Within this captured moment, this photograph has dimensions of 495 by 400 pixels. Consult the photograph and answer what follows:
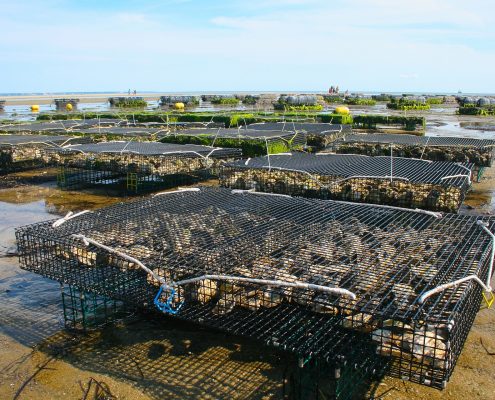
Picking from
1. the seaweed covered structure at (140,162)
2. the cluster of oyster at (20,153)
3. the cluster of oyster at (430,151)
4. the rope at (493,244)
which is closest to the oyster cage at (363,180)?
the seaweed covered structure at (140,162)

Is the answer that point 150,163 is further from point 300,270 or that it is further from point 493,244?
point 493,244

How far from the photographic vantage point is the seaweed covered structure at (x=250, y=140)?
21.4 metres

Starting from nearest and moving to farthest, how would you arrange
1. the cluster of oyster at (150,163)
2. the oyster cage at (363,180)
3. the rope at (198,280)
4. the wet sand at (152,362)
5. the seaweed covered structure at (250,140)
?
the rope at (198,280) → the wet sand at (152,362) → the oyster cage at (363,180) → the cluster of oyster at (150,163) → the seaweed covered structure at (250,140)

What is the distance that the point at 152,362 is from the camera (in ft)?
22.5

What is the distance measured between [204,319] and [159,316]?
2640 millimetres

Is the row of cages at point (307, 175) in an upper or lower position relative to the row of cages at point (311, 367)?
upper

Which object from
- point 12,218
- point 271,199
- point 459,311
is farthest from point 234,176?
point 459,311

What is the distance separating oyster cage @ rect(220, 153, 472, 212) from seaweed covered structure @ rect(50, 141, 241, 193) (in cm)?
287

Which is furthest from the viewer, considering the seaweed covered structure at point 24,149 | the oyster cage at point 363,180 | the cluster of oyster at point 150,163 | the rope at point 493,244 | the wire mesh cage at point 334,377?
the seaweed covered structure at point 24,149

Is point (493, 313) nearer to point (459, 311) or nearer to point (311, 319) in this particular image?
point (459, 311)

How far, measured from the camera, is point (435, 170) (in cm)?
1415

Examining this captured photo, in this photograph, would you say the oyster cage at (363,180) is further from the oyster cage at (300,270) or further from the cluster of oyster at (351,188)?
the oyster cage at (300,270)

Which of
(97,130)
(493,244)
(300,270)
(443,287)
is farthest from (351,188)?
(97,130)

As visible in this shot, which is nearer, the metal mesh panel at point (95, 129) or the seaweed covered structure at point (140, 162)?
the seaweed covered structure at point (140, 162)
